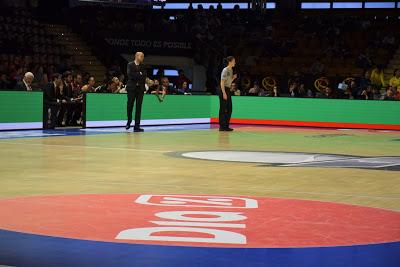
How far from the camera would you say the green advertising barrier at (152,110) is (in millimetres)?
20859

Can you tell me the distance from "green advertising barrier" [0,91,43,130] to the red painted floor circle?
11295mm

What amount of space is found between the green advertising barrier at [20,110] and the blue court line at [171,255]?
1340 cm

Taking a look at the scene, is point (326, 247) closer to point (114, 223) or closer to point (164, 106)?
point (114, 223)

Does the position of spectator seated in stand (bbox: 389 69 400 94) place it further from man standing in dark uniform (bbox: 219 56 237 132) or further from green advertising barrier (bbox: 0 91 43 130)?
green advertising barrier (bbox: 0 91 43 130)

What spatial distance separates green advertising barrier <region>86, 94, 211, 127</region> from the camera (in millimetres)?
20859

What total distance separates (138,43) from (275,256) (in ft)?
93.8

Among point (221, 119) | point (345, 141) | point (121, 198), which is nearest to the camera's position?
point (121, 198)

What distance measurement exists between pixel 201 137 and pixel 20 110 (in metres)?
4.33

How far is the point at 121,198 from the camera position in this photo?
7703 millimetres

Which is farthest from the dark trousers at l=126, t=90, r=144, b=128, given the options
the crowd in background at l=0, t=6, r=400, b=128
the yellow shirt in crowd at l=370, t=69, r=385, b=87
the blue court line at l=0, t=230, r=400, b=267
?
the blue court line at l=0, t=230, r=400, b=267

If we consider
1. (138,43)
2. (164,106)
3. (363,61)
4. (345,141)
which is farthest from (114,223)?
(138,43)

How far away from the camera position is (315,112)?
25.2m

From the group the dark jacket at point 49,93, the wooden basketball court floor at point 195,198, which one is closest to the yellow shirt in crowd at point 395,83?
the wooden basketball court floor at point 195,198

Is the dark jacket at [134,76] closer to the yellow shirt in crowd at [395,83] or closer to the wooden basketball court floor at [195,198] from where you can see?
the wooden basketball court floor at [195,198]
